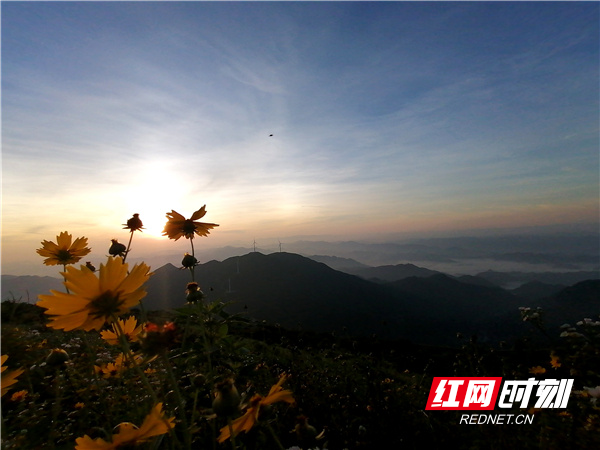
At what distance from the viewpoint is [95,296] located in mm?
926

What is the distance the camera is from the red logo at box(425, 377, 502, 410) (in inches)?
118

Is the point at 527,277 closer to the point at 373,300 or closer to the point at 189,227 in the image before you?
the point at 373,300

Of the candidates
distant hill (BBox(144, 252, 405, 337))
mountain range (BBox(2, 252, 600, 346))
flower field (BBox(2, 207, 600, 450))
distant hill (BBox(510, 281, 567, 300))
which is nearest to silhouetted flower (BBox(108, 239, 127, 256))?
flower field (BBox(2, 207, 600, 450))

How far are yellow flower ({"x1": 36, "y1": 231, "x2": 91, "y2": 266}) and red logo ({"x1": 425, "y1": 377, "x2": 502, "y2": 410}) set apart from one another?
2.93m

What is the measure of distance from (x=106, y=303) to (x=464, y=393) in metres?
3.32

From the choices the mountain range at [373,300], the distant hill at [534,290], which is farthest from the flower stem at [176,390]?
the distant hill at [534,290]

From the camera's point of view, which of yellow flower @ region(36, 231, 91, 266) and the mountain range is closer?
yellow flower @ region(36, 231, 91, 266)

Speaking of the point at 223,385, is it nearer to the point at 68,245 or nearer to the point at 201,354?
the point at 201,354

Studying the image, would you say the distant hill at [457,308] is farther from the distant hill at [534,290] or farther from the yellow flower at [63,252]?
the yellow flower at [63,252]

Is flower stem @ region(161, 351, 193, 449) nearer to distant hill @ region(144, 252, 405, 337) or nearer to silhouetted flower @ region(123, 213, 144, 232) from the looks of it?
silhouetted flower @ region(123, 213, 144, 232)

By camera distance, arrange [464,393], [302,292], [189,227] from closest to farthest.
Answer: [189,227], [464,393], [302,292]

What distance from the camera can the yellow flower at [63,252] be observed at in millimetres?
1984

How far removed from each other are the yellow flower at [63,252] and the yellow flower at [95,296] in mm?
1231

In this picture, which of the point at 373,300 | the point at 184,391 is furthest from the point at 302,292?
the point at 184,391
